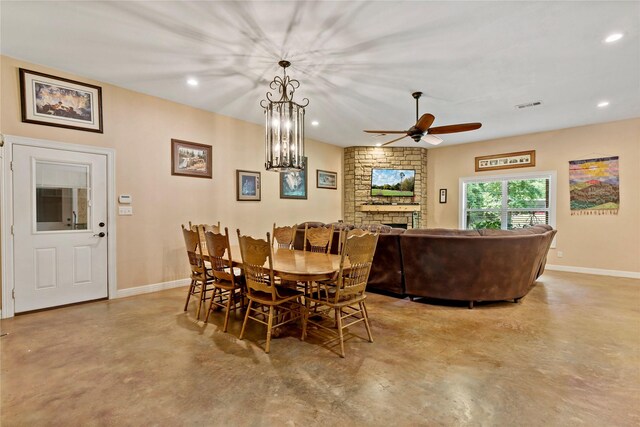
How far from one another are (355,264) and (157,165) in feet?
11.2

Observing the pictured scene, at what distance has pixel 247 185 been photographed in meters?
5.41

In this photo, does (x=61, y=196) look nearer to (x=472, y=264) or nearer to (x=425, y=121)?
(x=425, y=121)

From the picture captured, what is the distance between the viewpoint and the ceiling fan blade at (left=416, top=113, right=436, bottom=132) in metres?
3.69

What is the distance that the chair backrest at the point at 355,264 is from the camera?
2371 millimetres

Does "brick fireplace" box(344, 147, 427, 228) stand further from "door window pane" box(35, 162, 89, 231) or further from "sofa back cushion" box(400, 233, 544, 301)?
"door window pane" box(35, 162, 89, 231)

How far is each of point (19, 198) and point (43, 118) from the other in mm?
945

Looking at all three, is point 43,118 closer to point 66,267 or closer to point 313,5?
point 66,267

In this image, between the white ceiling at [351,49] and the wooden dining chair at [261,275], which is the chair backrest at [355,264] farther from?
the white ceiling at [351,49]

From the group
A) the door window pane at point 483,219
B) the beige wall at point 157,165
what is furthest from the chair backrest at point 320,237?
the door window pane at point 483,219

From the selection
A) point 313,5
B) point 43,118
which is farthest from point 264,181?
point 313,5

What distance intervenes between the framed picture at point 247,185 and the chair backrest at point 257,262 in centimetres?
290

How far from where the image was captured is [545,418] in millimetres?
1674

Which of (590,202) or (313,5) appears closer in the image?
(313,5)

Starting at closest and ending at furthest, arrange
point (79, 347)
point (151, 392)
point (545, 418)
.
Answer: point (545, 418)
point (151, 392)
point (79, 347)
